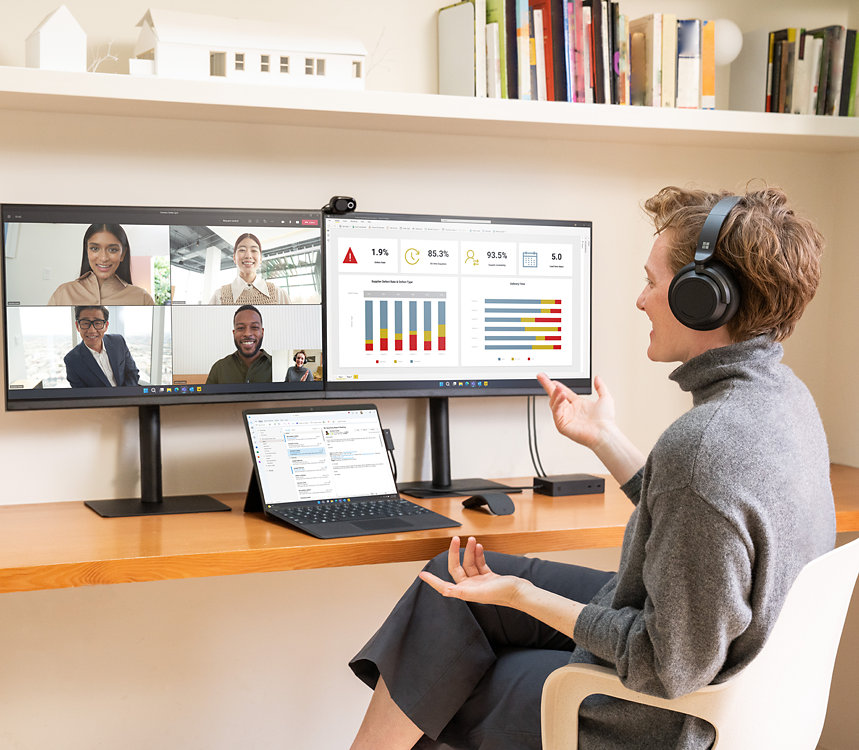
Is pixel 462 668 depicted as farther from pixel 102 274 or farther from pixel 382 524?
pixel 102 274

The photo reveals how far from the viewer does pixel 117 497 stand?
2.16 meters

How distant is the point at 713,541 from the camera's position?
1084 millimetres

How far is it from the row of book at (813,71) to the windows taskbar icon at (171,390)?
1.58 m

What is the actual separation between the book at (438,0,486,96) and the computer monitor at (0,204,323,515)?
1.57 feet

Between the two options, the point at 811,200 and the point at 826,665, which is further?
the point at 811,200

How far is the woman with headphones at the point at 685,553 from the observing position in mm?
1102

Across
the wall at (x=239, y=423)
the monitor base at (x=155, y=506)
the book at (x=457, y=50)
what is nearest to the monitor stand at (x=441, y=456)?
the wall at (x=239, y=423)

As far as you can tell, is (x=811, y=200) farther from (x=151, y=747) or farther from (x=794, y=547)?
(x=151, y=747)

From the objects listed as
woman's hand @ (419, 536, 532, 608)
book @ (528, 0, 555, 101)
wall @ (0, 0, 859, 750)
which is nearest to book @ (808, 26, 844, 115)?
wall @ (0, 0, 859, 750)

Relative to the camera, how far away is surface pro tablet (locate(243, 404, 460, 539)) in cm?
187

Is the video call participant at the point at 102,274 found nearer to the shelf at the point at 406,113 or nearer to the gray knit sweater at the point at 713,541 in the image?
the shelf at the point at 406,113

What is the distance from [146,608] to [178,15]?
1.32 m

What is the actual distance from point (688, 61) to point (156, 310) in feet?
4.54

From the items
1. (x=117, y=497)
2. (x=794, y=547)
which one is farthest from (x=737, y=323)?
(x=117, y=497)
